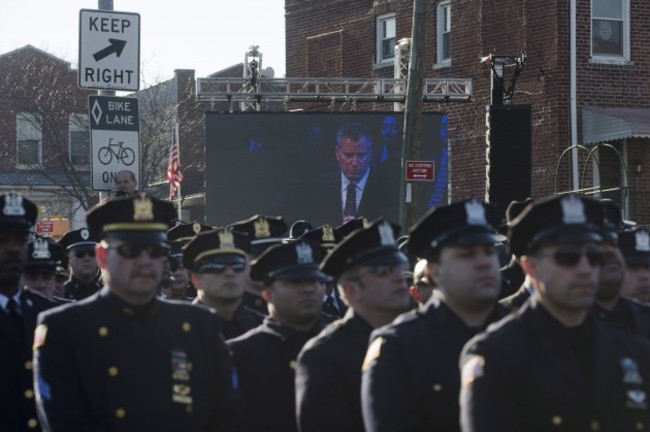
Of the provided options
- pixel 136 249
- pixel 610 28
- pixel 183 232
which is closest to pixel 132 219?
pixel 136 249

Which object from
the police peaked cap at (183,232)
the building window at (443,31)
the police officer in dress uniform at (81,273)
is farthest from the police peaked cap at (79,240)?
the building window at (443,31)

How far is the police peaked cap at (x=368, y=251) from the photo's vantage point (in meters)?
7.09

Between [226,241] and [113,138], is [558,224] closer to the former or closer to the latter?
[226,241]

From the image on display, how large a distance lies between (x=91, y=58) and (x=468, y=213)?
877 cm

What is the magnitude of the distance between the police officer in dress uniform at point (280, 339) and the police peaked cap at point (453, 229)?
4.78 ft

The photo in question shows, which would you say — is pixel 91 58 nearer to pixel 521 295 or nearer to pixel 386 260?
pixel 521 295

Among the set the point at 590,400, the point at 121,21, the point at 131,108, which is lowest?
the point at 590,400

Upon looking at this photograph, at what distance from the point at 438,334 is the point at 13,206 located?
2848 mm

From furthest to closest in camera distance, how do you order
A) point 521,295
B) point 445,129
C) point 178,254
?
point 445,129 < point 178,254 < point 521,295

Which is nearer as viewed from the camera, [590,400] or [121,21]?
[590,400]

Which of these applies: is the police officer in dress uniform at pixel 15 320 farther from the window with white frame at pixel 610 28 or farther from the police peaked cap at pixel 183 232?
the window with white frame at pixel 610 28

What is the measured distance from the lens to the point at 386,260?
7.08 m

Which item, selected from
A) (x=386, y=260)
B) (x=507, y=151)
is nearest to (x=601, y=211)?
(x=386, y=260)

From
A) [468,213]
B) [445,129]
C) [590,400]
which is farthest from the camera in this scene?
[445,129]
